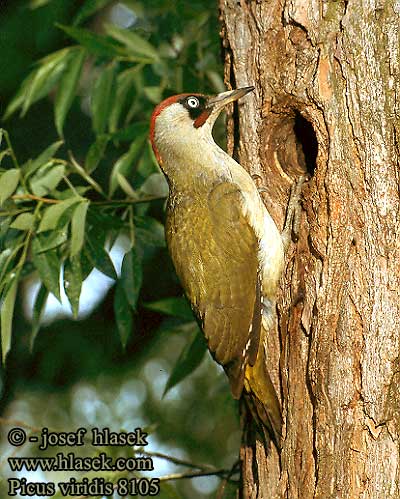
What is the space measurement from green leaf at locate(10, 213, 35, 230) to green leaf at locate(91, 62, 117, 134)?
2.90 feet

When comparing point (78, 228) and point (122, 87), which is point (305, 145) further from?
point (122, 87)

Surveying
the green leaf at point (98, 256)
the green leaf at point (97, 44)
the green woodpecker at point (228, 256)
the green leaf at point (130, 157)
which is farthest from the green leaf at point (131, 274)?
the green leaf at point (97, 44)

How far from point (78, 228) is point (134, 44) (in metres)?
1.31

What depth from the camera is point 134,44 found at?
4395mm

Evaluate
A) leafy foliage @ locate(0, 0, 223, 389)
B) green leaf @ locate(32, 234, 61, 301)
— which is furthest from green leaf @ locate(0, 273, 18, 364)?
green leaf @ locate(32, 234, 61, 301)

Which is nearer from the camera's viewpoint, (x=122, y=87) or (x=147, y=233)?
(x=147, y=233)

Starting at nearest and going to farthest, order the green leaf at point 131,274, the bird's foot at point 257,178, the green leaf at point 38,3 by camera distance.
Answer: the bird's foot at point 257,178 < the green leaf at point 131,274 < the green leaf at point 38,3

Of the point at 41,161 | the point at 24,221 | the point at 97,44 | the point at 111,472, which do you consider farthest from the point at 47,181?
the point at 111,472

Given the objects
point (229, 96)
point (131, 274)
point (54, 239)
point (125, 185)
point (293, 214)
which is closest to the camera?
point (293, 214)

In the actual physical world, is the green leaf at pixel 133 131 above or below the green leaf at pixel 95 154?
above

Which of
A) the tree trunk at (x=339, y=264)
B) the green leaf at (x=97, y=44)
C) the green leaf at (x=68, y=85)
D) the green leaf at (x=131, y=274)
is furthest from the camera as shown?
the green leaf at (x=68, y=85)

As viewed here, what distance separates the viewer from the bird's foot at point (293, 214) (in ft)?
10.5

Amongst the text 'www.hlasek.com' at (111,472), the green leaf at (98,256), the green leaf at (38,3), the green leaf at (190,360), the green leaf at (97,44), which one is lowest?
the text 'www.hlasek.com' at (111,472)

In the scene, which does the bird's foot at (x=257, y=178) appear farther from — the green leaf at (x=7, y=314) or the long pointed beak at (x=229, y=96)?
the green leaf at (x=7, y=314)
